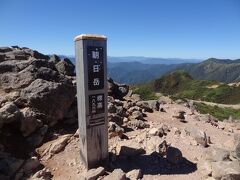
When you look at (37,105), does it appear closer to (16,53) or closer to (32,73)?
(32,73)

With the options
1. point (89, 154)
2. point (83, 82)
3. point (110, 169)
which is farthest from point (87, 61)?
point (110, 169)

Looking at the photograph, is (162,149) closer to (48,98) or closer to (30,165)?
(30,165)

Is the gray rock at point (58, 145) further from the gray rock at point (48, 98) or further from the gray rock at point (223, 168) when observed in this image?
the gray rock at point (223, 168)

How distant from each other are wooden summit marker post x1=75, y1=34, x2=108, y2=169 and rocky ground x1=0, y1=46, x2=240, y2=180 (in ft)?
1.94

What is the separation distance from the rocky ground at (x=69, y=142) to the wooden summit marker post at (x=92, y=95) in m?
0.59

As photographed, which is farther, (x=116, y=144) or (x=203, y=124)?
(x=203, y=124)

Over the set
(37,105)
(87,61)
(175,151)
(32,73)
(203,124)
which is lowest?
(203,124)

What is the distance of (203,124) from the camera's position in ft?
50.6

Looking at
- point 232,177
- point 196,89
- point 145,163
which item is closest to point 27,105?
point 145,163

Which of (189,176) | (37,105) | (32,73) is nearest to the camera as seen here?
(189,176)

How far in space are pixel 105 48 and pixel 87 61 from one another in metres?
0.70

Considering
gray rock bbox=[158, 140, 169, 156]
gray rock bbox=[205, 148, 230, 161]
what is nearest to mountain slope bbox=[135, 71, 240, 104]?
gray rock bbox=[205, 148, 230, 161]

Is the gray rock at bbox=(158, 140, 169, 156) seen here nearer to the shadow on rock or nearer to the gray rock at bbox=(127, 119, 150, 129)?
the shadow on rock

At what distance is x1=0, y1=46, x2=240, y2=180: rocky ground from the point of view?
832 cm
